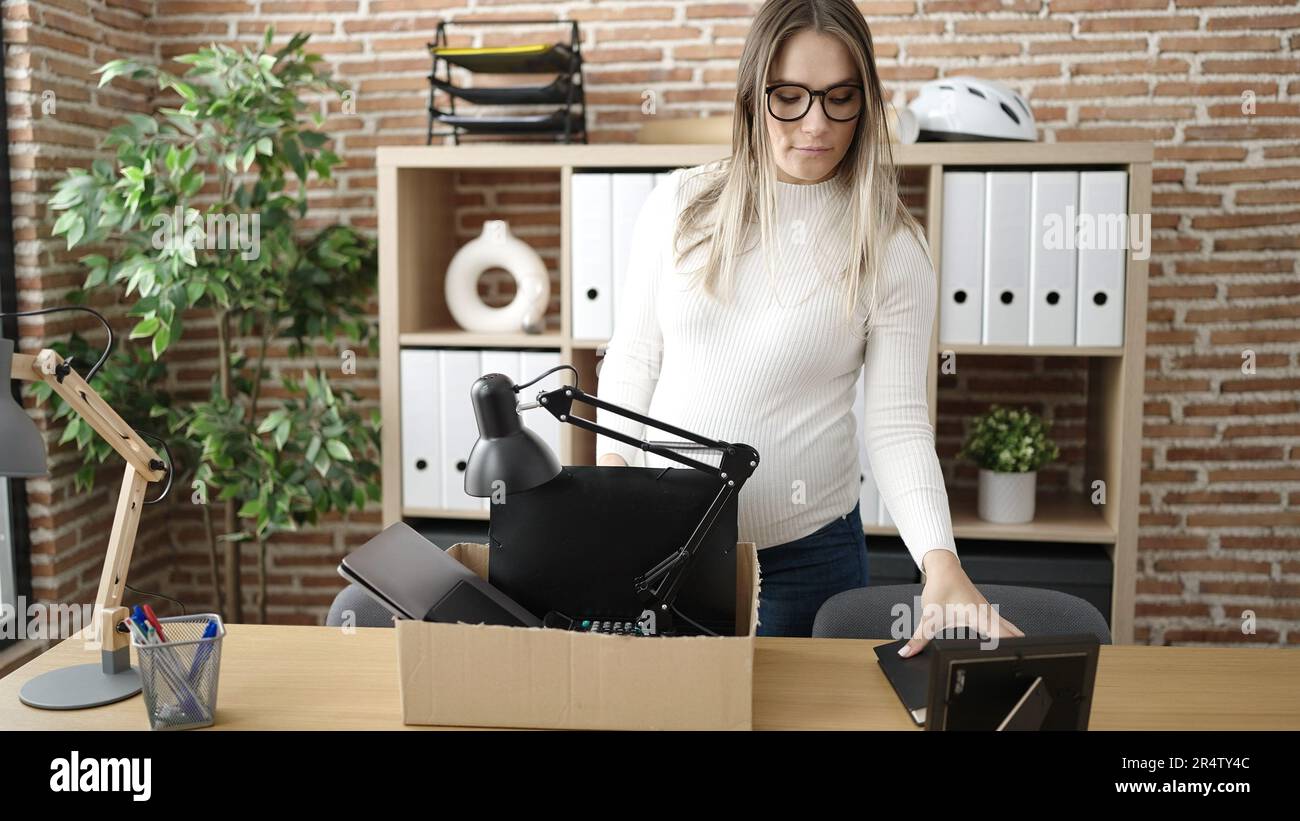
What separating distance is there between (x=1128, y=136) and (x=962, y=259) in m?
0.70

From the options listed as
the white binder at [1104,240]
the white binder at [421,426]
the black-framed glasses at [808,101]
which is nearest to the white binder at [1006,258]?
the white binder at [1104,240]

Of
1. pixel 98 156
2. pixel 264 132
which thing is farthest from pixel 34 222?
pixel 264 132

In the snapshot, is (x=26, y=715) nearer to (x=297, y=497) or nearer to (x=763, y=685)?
(x=763, y=685)

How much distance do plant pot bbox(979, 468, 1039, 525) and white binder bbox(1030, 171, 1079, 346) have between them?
35cm

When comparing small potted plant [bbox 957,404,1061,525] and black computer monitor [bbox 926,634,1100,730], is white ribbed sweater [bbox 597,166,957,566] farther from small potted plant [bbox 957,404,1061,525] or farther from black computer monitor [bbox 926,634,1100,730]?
small potted plant [bbox 957,404,1061,525]

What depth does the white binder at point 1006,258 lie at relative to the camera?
263 cm

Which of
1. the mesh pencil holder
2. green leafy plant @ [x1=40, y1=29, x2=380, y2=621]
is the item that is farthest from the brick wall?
the mesh pencil holder

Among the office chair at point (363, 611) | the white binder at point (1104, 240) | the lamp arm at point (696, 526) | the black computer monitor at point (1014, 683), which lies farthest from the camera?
the white binder at point (1104, 240)

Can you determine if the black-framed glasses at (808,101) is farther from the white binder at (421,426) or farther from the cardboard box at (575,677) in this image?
the white binder at (421,426)

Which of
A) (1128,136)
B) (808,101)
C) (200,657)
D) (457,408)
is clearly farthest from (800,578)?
Answer: (1128,136)

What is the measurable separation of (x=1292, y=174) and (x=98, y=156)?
323 centimetres

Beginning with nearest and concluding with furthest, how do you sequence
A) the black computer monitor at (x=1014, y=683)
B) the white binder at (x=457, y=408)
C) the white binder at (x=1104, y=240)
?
the black computer monitor at (x=1014, y=683), the white binder at (x=1104, y=240), the white binder at (x=457, y=408)

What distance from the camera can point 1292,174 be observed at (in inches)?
115

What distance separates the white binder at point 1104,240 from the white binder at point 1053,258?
0.02m
